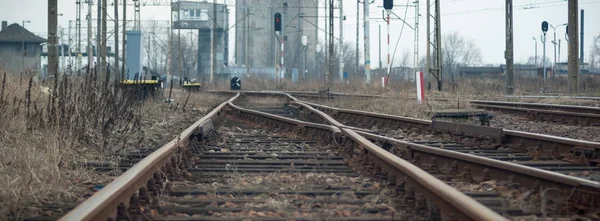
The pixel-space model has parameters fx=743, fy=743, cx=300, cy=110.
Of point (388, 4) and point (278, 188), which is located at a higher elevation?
point (388, 4)

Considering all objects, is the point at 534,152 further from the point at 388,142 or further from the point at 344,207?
the point at 344,207

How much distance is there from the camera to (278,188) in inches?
252

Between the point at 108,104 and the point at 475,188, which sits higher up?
the point at 108,104

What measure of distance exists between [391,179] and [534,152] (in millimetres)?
3087

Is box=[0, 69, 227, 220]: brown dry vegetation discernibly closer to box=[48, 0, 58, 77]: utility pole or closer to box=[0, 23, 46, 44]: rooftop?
box=[48, 0, 58, 77]: utility pole

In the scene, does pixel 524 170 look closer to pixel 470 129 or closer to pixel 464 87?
pixel 470 129

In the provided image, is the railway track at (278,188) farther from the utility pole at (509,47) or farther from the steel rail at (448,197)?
the utility pole at (509,47)

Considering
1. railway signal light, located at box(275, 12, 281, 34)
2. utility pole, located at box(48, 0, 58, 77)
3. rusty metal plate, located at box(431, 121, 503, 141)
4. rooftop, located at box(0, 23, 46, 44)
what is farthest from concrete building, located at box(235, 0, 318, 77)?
rusty metal plate, located at box(431, 121, 503, 141)

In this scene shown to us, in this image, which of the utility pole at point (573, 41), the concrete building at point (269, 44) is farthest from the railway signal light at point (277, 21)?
the concrete building at point (269, 44)

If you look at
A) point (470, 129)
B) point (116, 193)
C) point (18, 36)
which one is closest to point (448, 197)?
point (116, 193)

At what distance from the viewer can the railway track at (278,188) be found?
4898mm

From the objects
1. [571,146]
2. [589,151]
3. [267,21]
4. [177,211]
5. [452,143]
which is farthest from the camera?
[267,21]

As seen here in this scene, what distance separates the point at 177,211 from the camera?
5328mm

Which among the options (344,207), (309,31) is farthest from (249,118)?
(309,31)
